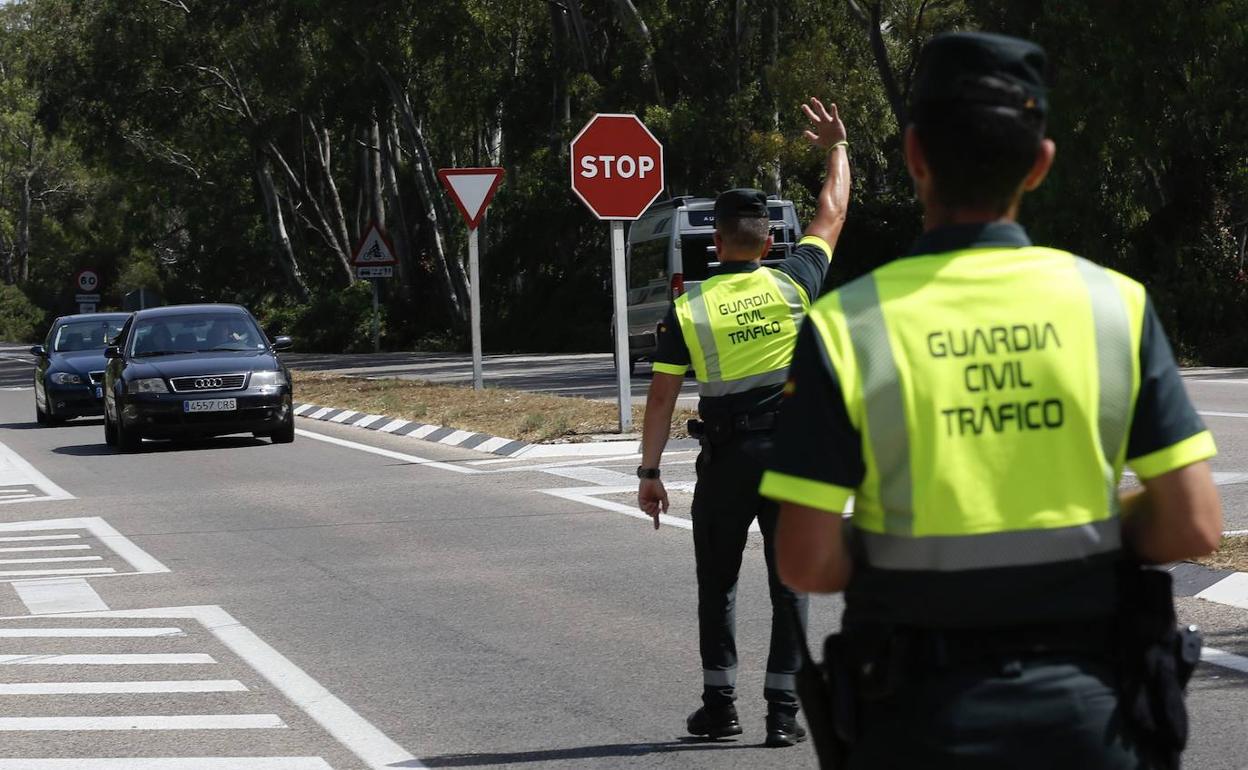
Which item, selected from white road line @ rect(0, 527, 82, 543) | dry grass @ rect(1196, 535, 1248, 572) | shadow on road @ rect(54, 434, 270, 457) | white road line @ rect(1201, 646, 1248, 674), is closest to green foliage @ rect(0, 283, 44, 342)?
shadow on road @ rect(54, 434, 270, 457)

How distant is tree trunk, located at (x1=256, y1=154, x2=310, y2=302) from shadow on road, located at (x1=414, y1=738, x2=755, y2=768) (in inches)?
2157

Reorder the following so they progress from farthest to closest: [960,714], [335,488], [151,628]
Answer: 1. [335,488]
2. [151,628]
3. [960,714]

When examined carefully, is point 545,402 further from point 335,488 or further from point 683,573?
point 683,573

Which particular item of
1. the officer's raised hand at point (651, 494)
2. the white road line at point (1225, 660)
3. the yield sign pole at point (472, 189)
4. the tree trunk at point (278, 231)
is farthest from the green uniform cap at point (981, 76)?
the tree trunk at point (278, 231)

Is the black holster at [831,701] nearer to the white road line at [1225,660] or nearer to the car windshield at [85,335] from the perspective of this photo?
the white road line at [1225,660]

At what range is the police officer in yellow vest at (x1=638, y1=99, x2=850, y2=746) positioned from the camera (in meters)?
6.16

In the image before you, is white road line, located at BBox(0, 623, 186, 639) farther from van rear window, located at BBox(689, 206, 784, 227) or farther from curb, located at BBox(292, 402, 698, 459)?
van rear window, located at BBox(689, 206, 784, 227)

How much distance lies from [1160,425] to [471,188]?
19.6 meters

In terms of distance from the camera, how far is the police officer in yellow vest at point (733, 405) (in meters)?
6.16

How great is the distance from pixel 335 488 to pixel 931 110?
12709 mm

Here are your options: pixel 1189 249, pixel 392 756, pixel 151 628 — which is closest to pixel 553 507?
pixel 151 628

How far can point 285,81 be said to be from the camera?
168 ft

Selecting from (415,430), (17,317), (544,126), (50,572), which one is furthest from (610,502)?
(17,317)

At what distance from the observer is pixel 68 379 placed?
2452 centimetres
